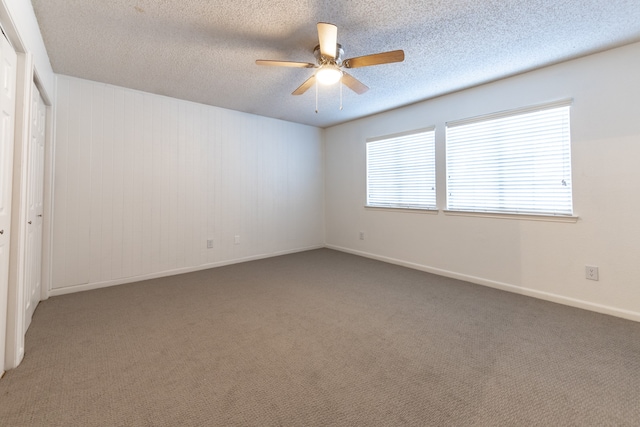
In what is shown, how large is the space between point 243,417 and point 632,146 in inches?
145

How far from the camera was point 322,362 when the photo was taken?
1.79 m

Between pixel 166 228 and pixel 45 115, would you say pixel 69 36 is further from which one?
pixel 166 228

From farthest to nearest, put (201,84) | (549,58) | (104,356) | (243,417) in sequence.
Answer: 1. (201,84)
2. (549,58)
3. (104,356)
4. (243,417)

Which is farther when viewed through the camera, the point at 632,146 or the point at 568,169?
the point at 568,169

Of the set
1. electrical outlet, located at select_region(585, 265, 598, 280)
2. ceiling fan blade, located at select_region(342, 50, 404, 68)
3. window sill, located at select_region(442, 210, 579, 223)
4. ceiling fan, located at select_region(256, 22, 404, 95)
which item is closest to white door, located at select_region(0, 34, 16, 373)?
ceiling fan, located at select_region(256, 22, 404, 95)

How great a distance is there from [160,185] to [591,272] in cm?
500

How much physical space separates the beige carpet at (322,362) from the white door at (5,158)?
0.47 metres

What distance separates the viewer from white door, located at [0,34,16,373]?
1577 millimetres

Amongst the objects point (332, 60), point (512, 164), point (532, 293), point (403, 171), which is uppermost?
point (332, 60)

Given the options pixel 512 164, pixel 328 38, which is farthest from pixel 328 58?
pixel 512 164

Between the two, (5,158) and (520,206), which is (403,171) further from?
(5,158)

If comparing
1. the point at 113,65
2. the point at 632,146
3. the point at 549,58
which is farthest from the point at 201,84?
the point at 632,146

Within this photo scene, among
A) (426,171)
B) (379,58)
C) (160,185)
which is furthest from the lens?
(426,171)

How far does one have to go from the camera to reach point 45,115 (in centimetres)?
287
